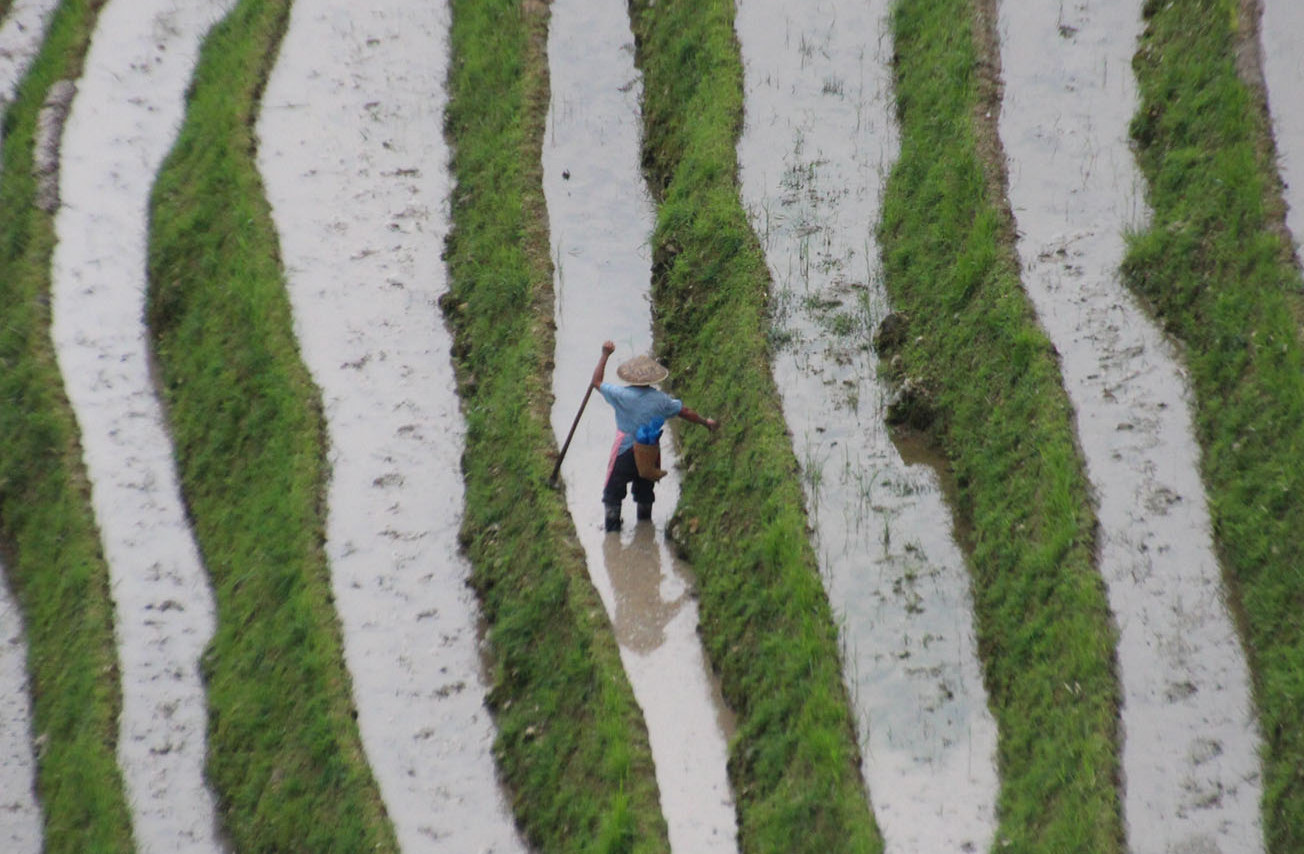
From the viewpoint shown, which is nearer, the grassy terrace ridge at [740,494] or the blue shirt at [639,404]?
the grassy terrace ridge at [740,494]

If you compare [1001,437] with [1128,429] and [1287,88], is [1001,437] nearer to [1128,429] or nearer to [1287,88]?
[1128,429]

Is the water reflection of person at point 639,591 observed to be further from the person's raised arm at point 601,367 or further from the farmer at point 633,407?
the person's raised arm at point 601,367

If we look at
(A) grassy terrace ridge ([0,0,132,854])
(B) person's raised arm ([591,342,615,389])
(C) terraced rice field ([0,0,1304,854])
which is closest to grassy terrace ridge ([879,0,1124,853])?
(C) terraced rice field ([0,0,1304,854])

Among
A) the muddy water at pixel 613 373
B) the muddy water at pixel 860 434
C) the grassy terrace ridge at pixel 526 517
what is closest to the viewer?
the muddy water at pixel 860 434

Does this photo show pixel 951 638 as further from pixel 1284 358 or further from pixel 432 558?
pixel 432 558

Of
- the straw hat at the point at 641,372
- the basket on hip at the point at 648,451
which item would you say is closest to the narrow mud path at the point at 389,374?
the basket on hip at the point at 648,451

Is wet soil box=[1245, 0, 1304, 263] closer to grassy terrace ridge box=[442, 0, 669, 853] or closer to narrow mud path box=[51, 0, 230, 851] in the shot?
grassy terrace ridge box=[442, 0, 669, 853]

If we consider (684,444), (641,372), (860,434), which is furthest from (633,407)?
(860,434)
